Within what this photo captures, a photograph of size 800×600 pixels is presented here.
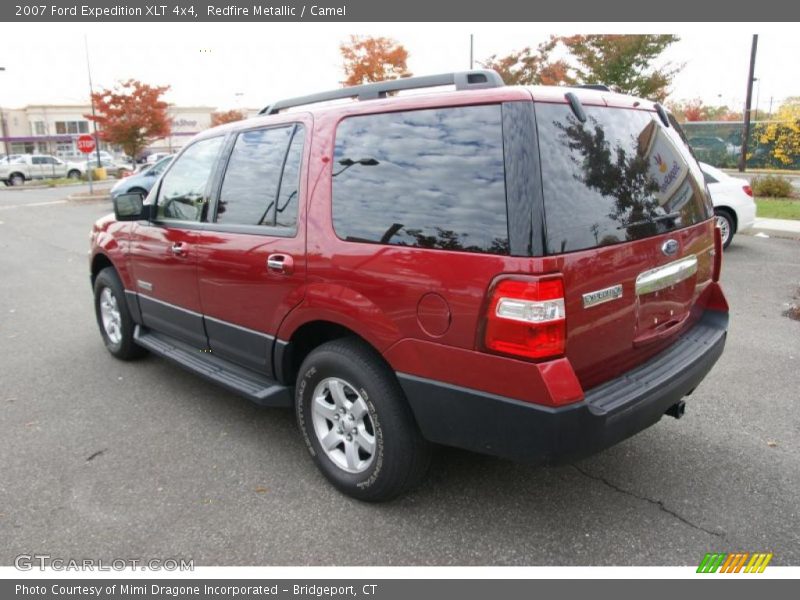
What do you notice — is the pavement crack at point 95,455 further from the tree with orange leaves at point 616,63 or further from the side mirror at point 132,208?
the tree with orange leaves at point 616,63

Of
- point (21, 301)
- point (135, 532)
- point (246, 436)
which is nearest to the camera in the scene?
point (135, 532)

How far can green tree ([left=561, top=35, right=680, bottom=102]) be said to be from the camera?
53.0 ft

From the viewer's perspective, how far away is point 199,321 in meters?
3.93

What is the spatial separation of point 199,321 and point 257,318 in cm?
72

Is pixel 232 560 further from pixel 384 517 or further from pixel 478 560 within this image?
pixel 478 560

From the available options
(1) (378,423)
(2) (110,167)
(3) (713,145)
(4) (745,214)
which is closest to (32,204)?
(4) (745,214)

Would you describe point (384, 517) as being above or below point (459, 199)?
below

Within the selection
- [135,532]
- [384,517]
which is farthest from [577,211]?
[135,532]

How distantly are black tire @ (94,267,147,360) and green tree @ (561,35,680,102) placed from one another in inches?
590

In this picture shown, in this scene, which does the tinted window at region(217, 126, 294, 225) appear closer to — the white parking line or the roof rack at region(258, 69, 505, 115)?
the roof rack at region(258, 69, 505, 115)

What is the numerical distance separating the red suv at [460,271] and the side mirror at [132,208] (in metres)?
0.90

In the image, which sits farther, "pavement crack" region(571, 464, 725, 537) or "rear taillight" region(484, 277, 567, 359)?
"pavement crack" region(571, 464, 725, 537)

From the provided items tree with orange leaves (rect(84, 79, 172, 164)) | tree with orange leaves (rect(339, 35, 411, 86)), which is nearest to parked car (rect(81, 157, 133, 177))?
tree with orange leaves (rect(84, 79, 172, 164))

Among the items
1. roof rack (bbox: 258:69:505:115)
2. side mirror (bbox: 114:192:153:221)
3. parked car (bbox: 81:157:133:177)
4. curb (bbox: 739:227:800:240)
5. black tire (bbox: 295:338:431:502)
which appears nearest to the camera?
roof rack (bbox: 258:69:505:115)
